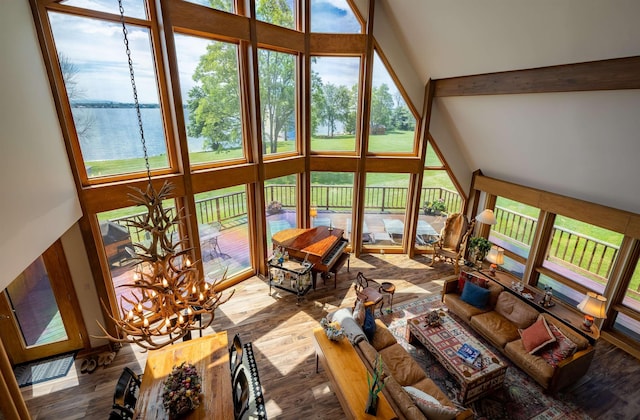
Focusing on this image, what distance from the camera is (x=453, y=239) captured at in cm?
800

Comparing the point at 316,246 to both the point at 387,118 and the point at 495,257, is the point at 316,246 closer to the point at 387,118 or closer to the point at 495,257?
the point at 387,118

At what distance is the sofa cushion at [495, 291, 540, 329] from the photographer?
5164 millimetres

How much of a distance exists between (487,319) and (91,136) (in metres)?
7.08

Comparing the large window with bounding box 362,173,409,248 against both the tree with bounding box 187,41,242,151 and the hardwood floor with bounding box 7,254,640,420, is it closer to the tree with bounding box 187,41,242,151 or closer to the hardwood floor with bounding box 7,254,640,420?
the hardwood floor with bounding box 7,254,640,420

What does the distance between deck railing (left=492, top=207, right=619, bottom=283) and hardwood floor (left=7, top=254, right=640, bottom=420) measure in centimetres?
141

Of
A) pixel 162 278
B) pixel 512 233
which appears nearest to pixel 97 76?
pixel 162 278

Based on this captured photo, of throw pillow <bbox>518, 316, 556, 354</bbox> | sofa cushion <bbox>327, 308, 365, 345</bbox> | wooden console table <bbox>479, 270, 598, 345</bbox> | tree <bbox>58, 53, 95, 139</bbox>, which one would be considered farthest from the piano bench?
tree <bbox>58, 53, 95, 139</bbox>

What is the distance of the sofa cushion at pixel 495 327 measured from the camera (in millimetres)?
5064

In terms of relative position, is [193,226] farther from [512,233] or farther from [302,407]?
[512,233]

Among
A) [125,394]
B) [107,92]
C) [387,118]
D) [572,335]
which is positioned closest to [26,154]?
[107,92]

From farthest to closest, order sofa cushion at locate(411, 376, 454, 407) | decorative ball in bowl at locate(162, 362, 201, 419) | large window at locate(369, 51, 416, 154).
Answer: large window at locate(369, 51, 416, 154) < sofa cushion at locate(411, 376, 454, 407) < decorative ball in bowl at locate(162, 362, 201, 419)

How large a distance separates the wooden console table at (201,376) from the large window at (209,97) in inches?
124

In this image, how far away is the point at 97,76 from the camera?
4.51 metres

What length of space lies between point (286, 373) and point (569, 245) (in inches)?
238
